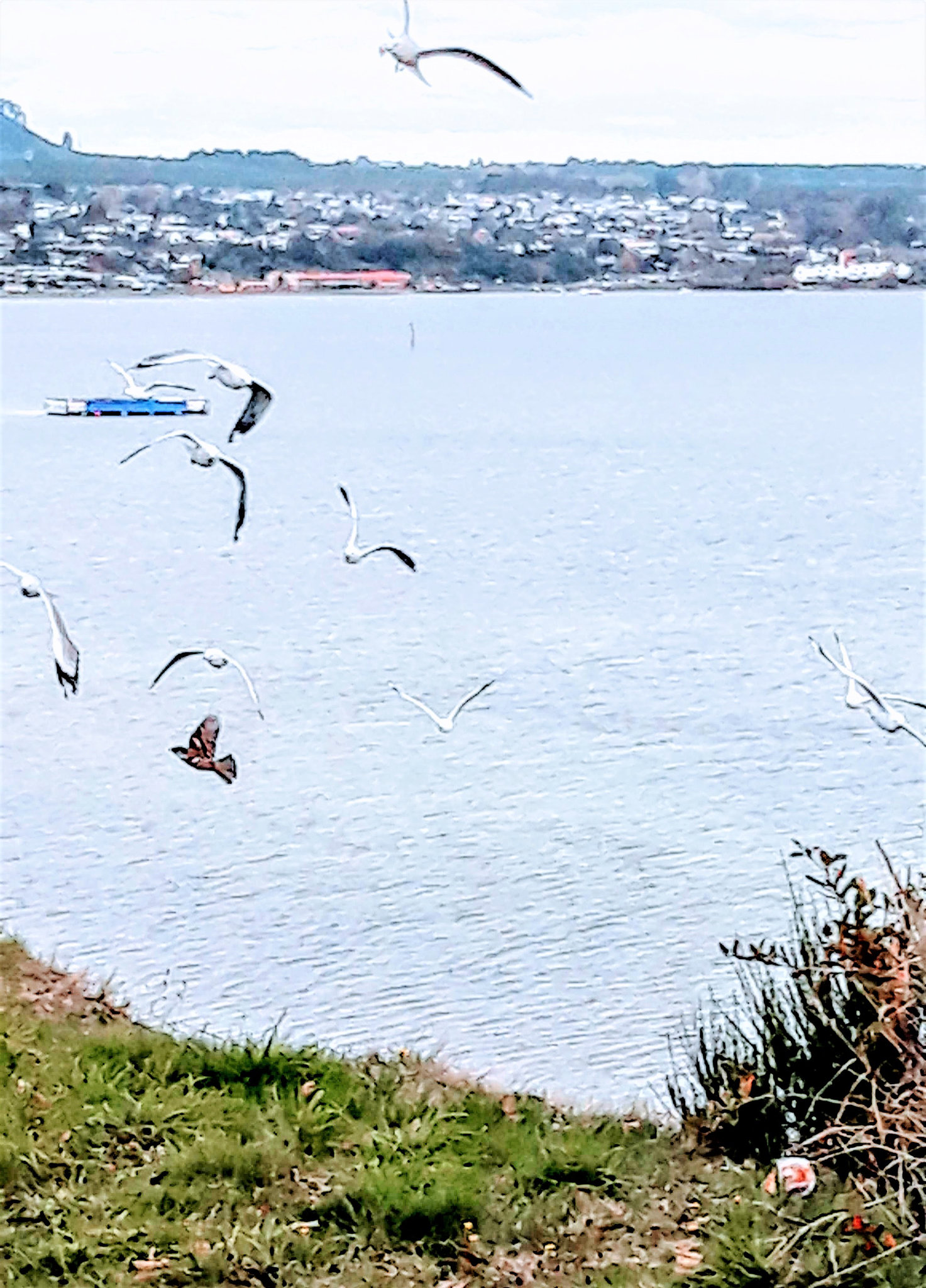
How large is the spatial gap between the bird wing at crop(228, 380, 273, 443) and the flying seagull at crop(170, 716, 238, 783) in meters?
0.75

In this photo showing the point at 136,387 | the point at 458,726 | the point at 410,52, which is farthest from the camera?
the point at 458,726

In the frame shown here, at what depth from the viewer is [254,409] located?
310 centimetres

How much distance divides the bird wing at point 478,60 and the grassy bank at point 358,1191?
1.75 meters

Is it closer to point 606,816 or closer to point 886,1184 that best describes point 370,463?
point 606,816

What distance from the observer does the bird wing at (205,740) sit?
3.63m

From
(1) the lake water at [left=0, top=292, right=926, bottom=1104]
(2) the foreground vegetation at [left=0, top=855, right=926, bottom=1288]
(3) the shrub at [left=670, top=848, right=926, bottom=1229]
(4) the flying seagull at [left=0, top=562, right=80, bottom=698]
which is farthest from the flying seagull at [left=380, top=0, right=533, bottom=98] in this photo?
(1) the lake water at [left=0, top=292, right=926, bottom=1104]

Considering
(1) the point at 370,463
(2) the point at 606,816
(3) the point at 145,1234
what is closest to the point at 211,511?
(1) the point at 370,463

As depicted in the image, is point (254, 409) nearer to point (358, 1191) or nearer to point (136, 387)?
point (136, 387)

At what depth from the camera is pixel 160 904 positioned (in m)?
5.94

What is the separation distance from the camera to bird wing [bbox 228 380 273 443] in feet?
10.0

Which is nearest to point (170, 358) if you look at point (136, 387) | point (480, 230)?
point (136, 387)

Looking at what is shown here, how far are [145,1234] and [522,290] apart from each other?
739 cm

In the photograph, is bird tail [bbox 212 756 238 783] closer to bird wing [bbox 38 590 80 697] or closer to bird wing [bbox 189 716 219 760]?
bird wing [bbox 189 716 219 760]

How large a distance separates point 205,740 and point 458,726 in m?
5.05
